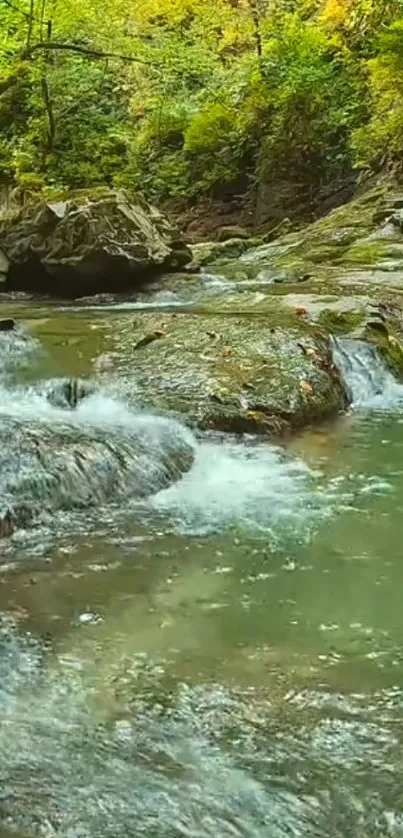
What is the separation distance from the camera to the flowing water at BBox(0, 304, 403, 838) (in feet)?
7.94

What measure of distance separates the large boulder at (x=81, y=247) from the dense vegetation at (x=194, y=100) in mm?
1383

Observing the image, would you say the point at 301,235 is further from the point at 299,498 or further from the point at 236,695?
the point at 236,695

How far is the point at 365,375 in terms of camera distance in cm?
811

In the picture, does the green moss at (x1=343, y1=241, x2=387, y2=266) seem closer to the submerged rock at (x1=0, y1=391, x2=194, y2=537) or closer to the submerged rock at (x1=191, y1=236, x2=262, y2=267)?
the submerged rock at (x1=191, y1=236, x2=262, y2=267)

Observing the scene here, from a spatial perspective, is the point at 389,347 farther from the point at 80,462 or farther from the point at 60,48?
the point at 60,48

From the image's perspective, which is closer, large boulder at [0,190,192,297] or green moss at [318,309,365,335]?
green moss at [318,309,365,335]

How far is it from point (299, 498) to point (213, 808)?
2881 millimetres

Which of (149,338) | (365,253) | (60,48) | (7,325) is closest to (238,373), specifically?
(149,338)

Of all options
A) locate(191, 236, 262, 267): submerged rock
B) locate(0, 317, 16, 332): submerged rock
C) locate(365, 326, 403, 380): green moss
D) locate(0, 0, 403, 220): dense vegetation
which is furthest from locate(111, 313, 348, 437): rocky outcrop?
locate(191, 236, 262, 267): submerged rock

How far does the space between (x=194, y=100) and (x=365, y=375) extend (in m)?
14.8

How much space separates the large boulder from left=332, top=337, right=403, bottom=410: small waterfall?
13.5 feet

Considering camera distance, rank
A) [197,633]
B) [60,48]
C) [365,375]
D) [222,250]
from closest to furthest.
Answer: [197,633] < [365,375] < [60,48] < [222,250]

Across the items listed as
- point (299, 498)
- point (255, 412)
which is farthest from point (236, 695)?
point (255, 412)

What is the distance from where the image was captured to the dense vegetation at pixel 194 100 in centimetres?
1648
